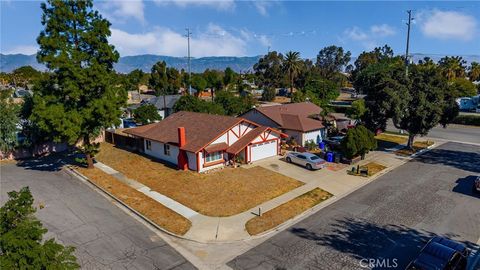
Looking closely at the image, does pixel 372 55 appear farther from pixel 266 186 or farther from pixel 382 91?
A: pixel 266 186

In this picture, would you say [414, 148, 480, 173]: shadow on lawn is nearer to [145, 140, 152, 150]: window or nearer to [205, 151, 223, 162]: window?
[205, 151, 223, 162]: window

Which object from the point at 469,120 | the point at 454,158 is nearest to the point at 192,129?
the point at 454,158

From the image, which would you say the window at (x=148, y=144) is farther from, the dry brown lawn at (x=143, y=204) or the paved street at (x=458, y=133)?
the paved street at (x=458, y=133)

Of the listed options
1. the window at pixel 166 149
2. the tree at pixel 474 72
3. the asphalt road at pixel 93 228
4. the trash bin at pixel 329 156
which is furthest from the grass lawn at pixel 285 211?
the tree at pixel 474 72

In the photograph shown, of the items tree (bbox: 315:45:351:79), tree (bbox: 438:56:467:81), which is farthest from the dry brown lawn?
tree (bbox: 315:45:351:79)

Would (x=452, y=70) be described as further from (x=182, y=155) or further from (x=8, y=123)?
(x=8, y=123)

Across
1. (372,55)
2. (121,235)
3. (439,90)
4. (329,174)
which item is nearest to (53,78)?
(121,235)
